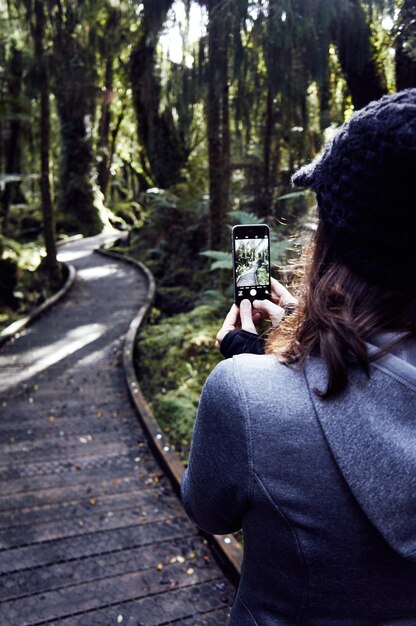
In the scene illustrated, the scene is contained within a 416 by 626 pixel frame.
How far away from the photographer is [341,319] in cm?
95

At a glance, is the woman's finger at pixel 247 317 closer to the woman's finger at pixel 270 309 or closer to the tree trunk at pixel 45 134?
the woman's finger at pixel 270 309

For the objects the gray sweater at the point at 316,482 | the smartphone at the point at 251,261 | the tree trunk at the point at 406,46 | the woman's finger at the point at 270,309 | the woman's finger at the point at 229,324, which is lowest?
the gray sweater at the point at 316,482

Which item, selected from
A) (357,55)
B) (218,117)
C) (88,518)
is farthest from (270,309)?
(218,117)

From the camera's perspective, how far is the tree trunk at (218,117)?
633cm

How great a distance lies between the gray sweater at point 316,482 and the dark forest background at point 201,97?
0.62 metres

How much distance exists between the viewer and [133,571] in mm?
3324

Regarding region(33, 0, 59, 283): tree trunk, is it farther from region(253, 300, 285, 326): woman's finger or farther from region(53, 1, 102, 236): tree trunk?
region(253, 300, 285, 326): woman's finger

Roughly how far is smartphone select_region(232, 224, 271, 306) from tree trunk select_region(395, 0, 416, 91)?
9.84 feet

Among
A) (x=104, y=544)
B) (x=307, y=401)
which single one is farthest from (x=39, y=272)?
(x=307, y=401)

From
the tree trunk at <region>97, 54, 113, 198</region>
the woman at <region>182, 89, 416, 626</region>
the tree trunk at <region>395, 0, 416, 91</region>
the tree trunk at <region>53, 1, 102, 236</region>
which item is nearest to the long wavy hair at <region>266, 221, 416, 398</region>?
the woman at <region>182, 89, 416, 626</region>

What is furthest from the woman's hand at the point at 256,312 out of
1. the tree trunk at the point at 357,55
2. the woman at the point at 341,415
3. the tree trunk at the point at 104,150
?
the tree trunk at the point at 104,150

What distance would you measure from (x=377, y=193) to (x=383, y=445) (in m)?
0.41

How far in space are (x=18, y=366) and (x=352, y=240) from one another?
23.2ft

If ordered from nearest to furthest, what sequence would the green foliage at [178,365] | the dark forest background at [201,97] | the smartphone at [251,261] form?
the smartphone at [251,261]
the green foliage at [178,365]
the dark forest background at [201,97]
